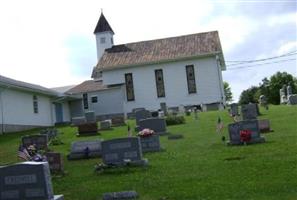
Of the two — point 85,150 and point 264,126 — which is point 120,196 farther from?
point 264,126

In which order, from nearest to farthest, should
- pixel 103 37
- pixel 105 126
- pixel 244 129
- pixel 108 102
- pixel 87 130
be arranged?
pixel 244 129, pixel 87 130, pixel 105 126, pixel 108 102, pixel 103 37

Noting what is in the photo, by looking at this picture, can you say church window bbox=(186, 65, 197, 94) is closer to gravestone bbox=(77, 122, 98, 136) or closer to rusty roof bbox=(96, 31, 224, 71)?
rusty roof bbox=(96, 31, 224, 71)

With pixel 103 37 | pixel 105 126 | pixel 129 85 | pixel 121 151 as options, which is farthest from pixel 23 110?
pixel 103 37

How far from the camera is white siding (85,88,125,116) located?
161ft

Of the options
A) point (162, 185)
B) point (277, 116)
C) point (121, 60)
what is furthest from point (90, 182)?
point (121, 60)

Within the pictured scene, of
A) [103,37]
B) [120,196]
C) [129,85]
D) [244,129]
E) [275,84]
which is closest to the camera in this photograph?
[120,196]

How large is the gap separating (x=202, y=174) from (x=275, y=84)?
240 ft

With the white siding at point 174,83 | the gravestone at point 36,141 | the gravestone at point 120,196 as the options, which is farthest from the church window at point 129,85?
the gravestone at point 120,196

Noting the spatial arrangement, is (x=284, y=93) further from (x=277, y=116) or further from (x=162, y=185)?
(x=162, y=185)

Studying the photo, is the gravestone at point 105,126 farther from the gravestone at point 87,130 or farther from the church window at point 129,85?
the church window at point 129,85

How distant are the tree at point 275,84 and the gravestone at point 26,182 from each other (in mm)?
72266

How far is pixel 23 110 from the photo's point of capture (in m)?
37.7

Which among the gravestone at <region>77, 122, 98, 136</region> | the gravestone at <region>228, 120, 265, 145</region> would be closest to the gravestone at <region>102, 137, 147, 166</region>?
the gravestone at <region>228, 120, 265, 145</region>

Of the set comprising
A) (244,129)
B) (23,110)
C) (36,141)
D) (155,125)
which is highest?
(23,110)
